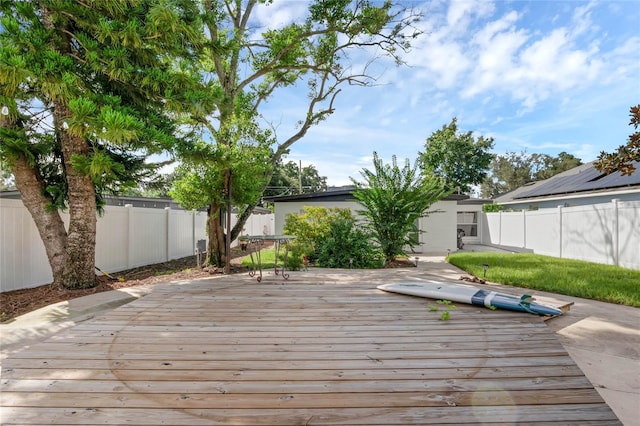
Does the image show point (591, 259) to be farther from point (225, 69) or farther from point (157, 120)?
point (225, 69)

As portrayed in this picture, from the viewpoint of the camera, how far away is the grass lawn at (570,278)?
5.02 meters

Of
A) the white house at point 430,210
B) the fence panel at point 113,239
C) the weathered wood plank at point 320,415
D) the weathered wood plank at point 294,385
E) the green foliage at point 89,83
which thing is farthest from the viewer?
the white house at point 430,210

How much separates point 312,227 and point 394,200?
231 cm

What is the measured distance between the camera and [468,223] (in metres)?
17.6

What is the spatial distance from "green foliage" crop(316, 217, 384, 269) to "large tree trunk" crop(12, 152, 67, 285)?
510 centimetres

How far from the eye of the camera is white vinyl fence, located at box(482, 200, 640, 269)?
292 inches

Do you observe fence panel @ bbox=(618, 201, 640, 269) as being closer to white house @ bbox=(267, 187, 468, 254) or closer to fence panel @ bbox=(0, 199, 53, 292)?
white house @ bbox=(267, 187, 468, 254)

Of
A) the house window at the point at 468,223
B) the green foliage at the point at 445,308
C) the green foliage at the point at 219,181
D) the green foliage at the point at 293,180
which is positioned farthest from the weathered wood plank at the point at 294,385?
the green foliage at the point at 293,180

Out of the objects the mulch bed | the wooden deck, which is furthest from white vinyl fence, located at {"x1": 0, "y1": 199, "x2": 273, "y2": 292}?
the wooden deck

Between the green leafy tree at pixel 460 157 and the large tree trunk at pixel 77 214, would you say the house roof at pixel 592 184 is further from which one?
the large tree trunk at pixel 77 214

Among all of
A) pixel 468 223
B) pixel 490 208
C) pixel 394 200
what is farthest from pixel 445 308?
pixel 490 208

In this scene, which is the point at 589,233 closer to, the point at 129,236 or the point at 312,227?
the point at 312,227

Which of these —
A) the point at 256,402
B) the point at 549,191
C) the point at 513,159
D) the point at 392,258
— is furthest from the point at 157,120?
the point at 513,159

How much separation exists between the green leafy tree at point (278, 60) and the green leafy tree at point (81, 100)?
2077mm
